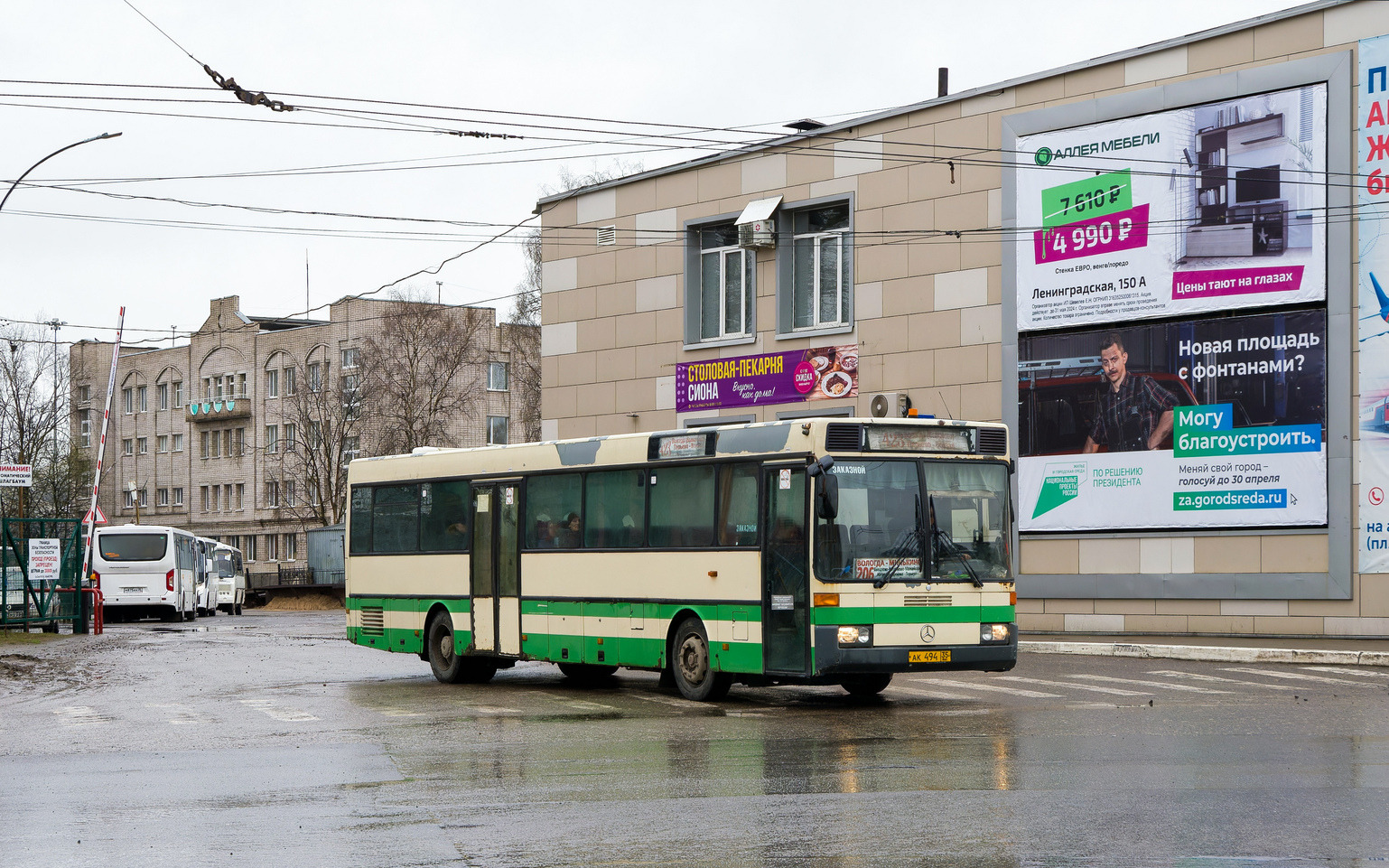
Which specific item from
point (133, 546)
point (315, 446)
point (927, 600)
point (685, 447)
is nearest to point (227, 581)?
point (133, 546)

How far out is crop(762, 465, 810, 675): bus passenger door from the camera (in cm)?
1541

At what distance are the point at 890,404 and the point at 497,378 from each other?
56.4 meters

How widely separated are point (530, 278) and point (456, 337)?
10.4m

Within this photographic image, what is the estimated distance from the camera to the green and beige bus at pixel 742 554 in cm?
1536

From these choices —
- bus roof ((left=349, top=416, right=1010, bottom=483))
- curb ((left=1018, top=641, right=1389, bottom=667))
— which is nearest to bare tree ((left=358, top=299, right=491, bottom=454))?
curb ((left=1018, top=641, right=1389, bottom=667))

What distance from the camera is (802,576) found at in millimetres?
15430

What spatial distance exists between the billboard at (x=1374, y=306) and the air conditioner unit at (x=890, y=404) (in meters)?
7.44

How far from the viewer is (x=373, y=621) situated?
71.2 ft

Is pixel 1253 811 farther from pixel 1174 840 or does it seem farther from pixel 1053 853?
pixel 1053 853

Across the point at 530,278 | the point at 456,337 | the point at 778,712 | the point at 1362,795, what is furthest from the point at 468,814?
the point at 456,337

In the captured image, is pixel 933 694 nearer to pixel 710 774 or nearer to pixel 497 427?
pixel 710 774

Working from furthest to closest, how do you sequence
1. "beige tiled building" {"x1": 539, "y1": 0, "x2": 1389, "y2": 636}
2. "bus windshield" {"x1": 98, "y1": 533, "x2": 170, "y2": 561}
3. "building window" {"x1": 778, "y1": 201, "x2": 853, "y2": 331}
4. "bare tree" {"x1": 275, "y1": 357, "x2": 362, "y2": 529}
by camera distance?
"bare tree" {"x1": 275, "y1": 357, "x2": 362, "y2": 529}
"bus windshield" {"x1": 98, "y1": 533, "x2": 170, "y2": 561}
"building window" {"x1": 778, "y1": 201, "x2": 853, "y2": 331}
"beige tiled building" {"x1": 539, "y1": 0, "x2": 1389, "y2": 636}

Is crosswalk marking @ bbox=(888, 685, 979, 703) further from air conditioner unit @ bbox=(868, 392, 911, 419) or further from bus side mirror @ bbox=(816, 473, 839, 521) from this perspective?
air conditioner unit @ bbox=(868, 392, 911, 419)

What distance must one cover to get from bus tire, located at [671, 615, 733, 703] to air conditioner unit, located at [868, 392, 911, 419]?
38.1 feet
